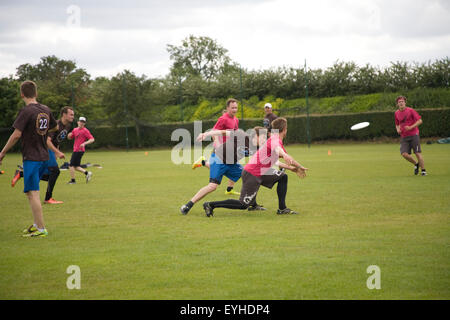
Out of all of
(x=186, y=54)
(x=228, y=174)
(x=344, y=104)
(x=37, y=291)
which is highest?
(x=186, y=54)

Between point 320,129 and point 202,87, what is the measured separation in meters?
14.0

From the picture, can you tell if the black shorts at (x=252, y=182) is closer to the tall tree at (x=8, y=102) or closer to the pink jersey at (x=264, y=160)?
the pink jersey at (x=264, y=160)

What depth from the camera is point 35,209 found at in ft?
25.5

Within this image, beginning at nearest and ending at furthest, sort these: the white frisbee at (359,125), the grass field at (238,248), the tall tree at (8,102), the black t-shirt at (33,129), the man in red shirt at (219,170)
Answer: the grass field at (238,248) → the black t-shirt at (33,129) → the man in red shirt at (219,170) → the white frisbee at (359,125) → the tall tree at (8,102)

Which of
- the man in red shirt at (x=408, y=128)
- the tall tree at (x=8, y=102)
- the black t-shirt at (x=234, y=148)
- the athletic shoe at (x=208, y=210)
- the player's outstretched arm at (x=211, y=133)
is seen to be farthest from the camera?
the tall tree at (x=8, y=102)

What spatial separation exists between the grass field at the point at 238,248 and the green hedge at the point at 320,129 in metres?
26.3

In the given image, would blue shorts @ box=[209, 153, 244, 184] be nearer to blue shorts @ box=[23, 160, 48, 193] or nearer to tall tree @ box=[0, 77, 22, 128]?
blue shorts @ box=[23, 160, 48, 193]

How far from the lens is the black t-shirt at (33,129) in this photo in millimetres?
7645

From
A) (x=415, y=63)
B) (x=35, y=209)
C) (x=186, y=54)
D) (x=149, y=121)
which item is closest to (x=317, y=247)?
(x=35, y=209)

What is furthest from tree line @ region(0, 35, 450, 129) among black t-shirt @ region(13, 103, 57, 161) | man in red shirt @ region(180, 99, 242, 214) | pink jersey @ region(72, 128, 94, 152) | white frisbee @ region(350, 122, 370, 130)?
black t-shirt @ region(13, 103, 57, 161)

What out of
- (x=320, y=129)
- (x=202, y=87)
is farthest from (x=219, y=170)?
(x=202, y=87)

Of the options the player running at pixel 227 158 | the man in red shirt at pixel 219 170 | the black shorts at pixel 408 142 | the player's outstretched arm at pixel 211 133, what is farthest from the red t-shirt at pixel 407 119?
the player's outstretched arm at pixel 211 133
